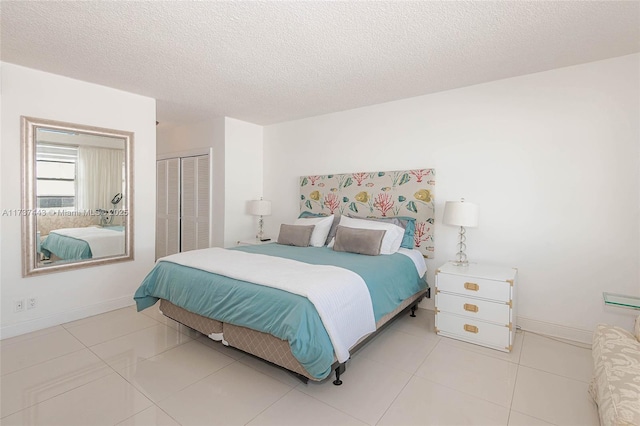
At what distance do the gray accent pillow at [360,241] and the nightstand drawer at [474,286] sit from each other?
2.10ft

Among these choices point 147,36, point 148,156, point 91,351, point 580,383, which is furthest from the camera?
point 148,156

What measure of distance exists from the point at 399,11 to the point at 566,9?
40.3 inches

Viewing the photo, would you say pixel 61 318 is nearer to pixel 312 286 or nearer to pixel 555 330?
pixel 312 286

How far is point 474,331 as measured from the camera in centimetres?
273

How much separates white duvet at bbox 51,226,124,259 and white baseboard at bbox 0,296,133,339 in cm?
53

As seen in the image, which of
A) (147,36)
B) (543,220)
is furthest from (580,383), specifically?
(147,36)

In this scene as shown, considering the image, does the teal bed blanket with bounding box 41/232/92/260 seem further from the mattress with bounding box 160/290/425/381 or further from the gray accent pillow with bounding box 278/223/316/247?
the gray accent pillow with bounding box 278/223/316/247

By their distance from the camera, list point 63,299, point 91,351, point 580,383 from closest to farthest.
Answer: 1. point 580,383
2. point 91,351
3. point 63,299

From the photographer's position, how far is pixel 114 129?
346 cm

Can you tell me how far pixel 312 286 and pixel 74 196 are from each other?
279cm

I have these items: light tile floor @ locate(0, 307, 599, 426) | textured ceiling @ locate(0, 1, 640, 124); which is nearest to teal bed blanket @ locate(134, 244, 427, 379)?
light tile floor @ locate(0, 307, 599, 426)

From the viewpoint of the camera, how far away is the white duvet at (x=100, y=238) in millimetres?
3252

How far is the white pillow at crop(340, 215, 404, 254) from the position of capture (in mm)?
3222

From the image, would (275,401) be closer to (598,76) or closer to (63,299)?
(63,299)
